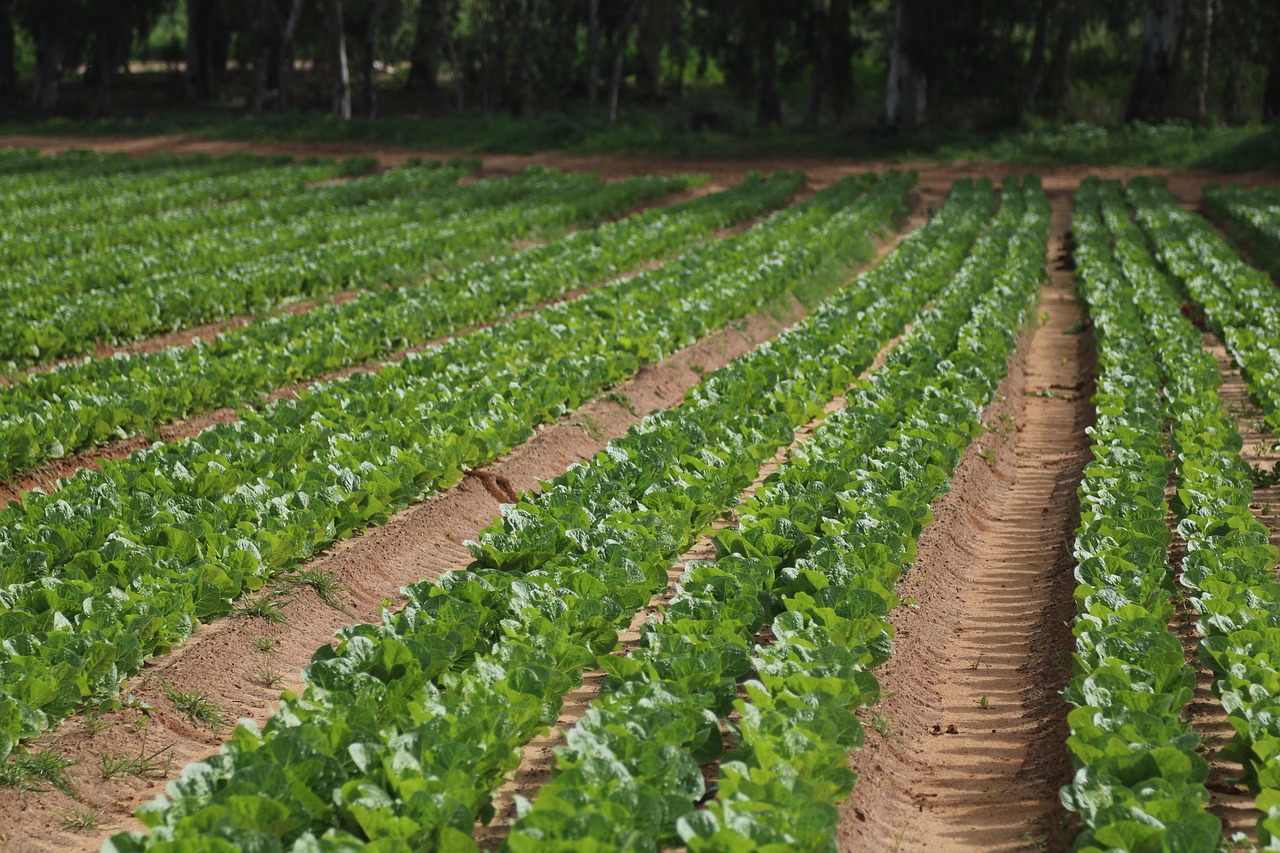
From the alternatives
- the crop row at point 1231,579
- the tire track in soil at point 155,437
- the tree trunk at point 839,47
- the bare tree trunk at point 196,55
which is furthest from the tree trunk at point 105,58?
the crop row at point 1231,579

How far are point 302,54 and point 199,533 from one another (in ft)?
182

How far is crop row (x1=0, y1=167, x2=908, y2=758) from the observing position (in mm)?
5102

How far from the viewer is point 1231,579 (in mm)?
5680

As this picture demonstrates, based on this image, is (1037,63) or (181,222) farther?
(1037,63)

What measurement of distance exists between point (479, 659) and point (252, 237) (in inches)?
580

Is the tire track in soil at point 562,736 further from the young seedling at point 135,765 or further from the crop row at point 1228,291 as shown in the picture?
the crop row at point 1228,291

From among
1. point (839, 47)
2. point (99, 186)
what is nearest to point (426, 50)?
point (839, 47)

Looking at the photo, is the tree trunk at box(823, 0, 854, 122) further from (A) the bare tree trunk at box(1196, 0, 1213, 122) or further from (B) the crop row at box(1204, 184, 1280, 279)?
(B) the crop row at box(1204, 184, 1280, 279)

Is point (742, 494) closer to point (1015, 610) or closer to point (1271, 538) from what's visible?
point (1015, 610)

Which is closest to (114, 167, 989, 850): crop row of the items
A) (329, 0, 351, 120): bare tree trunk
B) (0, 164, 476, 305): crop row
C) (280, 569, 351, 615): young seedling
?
(280, 569, 351, 615): young seedling

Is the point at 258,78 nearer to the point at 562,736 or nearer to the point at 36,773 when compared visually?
the point at 36,773

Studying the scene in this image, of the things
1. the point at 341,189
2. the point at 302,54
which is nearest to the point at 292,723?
the point at 341,189

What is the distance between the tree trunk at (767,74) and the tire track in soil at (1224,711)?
95.9 ft

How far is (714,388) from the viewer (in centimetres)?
949
